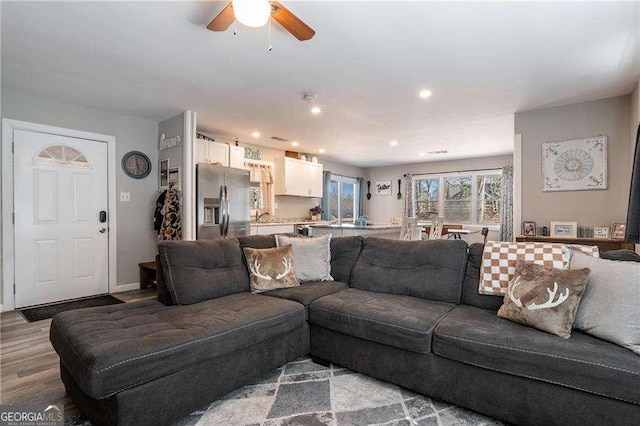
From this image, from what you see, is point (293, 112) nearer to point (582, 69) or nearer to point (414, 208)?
point (582, 69)

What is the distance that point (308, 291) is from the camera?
258 centimetres

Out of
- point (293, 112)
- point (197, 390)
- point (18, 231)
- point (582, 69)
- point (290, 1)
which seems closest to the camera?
point (197, 390)

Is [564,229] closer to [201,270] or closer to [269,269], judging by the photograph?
[269,269]

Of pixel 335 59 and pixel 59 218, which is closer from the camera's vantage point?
pixel 335 59

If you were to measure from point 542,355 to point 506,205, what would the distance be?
6393 mm

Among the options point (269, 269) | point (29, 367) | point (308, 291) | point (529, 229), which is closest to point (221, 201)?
point (269, 269)

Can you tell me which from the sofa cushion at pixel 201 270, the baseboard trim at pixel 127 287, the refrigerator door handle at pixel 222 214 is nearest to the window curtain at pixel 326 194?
the refrigerator door handle at pixel 222 214

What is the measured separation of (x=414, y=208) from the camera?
874 centimetres

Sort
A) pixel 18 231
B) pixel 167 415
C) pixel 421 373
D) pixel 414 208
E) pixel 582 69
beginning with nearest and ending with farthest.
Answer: pixel 167 415
pixel 421 373
pixel 582 69
pixel 18 231
pixel 414 208

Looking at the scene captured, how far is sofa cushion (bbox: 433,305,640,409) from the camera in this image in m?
1.42

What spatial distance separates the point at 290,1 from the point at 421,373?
2.36m

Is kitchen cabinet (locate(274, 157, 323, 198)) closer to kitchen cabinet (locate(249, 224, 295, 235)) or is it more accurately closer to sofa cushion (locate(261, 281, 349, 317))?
kitchen cabinet (locate(249, 224, 295, 235))

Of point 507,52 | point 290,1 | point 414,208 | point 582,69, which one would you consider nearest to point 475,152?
point 414,208

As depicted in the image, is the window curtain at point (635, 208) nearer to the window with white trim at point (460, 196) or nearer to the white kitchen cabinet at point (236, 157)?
the white kitchen cabinet at point (236, 157)
